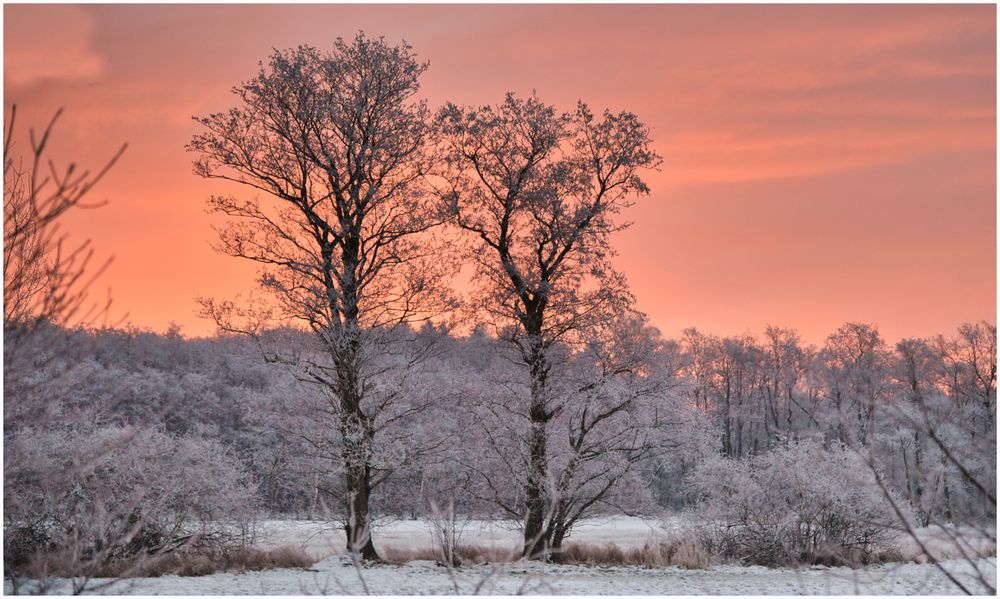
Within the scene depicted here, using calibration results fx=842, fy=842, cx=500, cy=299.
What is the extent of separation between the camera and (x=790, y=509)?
19141mm

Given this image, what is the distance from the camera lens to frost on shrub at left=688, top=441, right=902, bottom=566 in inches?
739

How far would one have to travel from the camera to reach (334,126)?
18672 mm

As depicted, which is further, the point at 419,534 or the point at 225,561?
the point at 419,534

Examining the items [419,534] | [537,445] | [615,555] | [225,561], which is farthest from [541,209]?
[419,534]

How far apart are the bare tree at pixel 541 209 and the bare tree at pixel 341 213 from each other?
4.72 feet

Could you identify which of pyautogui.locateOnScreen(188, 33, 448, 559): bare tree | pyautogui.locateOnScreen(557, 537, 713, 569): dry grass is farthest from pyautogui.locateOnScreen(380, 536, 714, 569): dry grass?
pyautogui.locateOnScreen(188, 33, 448, 559): bare tree

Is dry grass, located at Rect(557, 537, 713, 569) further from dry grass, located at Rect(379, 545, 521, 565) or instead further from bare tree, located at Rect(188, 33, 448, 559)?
bare tree, located at Rect(188, 33, 448, 559)

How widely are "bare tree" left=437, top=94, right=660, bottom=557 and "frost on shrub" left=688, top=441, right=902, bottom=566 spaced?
460 cm

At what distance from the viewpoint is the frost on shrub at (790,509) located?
61.6 ft

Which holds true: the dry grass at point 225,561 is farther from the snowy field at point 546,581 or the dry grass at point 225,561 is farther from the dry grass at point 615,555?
the dry grass at point 615,555

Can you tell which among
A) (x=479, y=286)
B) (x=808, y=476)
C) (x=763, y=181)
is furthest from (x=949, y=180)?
(x=479, y=286)

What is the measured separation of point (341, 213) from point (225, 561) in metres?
7.60

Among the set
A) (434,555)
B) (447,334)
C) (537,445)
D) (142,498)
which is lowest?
(434,555)

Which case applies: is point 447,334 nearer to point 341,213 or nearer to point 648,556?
point 341,213
